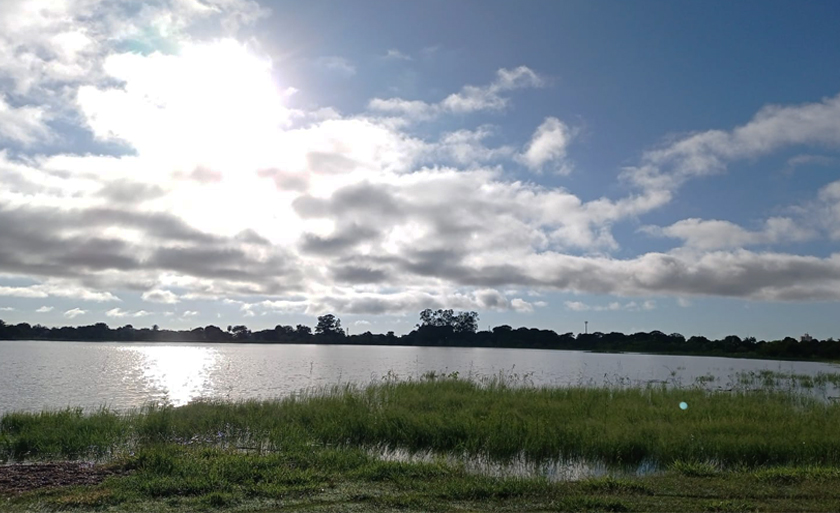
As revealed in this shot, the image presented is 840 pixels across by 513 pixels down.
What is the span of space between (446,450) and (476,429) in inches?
42.2

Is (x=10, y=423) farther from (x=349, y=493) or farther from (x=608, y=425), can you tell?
(x=608, y=425)

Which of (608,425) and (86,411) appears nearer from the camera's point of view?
(608,425)

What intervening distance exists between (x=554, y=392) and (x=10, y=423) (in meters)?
18.5

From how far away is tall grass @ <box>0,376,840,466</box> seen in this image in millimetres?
14625

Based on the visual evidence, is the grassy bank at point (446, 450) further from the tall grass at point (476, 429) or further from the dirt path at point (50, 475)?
the dirt path at point (50, 475)

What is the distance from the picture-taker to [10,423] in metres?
17.5

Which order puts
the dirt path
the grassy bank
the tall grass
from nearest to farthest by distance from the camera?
the grassy bank → the dirt path → the tall grass

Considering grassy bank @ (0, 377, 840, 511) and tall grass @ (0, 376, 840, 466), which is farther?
tall grass @ (0, 376, 840, 466)

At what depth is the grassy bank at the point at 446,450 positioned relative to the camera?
9.68 m

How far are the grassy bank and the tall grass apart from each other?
1.9 inches

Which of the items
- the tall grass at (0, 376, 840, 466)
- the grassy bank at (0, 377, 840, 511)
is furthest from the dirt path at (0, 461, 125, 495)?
the tall grass at (0, 376, 840, 466)

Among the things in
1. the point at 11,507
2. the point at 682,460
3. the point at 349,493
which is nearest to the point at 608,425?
the point at 682,460

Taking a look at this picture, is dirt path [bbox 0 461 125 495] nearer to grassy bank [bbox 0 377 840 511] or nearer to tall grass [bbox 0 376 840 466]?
grassy bank [bbox 0 377 840 511]

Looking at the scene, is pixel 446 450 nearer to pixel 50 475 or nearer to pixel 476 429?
pixel 476 429
